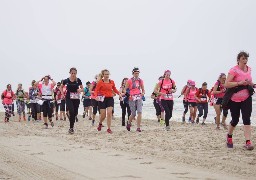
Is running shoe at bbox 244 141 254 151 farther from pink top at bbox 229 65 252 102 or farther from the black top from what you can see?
the black top

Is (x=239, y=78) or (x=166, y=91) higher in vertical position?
(x=239, y=78)

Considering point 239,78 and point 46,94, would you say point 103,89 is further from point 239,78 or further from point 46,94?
point 239,78

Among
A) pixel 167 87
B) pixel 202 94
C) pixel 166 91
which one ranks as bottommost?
pixel 202 94

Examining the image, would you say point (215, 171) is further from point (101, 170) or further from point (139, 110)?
point (139, 110)

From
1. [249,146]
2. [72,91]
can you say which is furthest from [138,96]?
[249,146]

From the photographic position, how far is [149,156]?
761 cm

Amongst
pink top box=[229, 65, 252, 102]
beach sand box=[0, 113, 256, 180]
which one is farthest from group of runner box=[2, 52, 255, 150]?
beach sand box=[0, 113, 256, 180]

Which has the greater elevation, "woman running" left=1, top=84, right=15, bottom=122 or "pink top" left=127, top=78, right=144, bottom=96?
"pink top" left=127, top=78, right=144, bottom=96

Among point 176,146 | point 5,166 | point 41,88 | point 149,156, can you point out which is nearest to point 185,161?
point 149,156

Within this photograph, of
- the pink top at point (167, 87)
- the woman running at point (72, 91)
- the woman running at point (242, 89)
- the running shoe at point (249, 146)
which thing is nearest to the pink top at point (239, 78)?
the woman running at point (242, 89)

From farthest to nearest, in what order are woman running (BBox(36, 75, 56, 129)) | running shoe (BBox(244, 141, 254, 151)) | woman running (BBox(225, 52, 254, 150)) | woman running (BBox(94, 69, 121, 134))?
1. woman running (BBox(36, 75, 56, 129))
2. woman running (BBox(94, 69, 121, 134))
3. woman running (BBox(225, 52, 254, 150))
4. running shoe (BBox(244, 141, 254, 151))

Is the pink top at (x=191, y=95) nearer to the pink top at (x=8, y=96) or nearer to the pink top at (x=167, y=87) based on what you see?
the pink top at (x=167, y=87)

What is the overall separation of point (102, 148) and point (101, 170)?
2790mm

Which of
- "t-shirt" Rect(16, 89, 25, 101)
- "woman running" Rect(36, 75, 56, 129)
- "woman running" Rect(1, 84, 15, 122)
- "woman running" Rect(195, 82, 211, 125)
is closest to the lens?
"woman running" Rect(36, 75, 56, 129)
